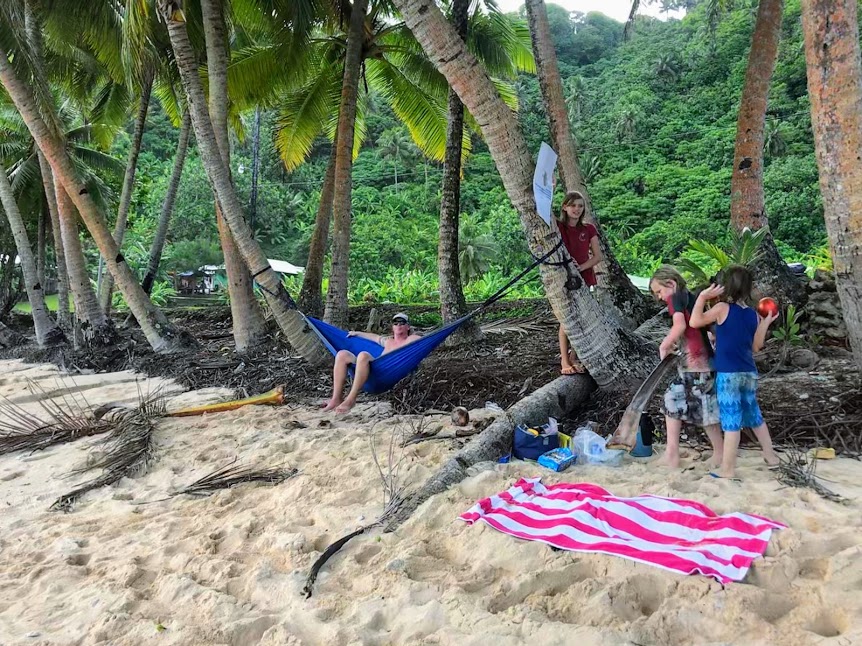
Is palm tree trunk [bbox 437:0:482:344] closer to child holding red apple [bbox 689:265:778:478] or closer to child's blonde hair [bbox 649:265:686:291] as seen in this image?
child's blonde hair [bbox 649:265:686:291]

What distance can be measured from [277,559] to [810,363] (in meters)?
3.53

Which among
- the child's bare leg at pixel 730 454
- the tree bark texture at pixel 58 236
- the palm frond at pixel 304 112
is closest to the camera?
the child's bare leg at pixel 730 454

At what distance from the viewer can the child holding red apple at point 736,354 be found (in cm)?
246

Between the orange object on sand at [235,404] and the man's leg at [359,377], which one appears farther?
the orange object on sand at [235,404]

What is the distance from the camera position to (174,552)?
7.47ft

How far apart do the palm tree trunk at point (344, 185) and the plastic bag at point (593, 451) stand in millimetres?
4225

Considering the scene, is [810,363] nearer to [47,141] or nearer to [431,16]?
[431,16]

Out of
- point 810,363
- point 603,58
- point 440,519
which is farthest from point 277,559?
point 603,58

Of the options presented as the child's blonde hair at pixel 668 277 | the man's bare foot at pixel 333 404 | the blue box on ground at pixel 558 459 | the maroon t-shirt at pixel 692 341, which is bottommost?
the blue box on ground at pixel 558 459

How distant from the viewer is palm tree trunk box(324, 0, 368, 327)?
6.50 m

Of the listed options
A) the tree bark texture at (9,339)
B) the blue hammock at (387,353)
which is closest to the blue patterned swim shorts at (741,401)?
the blue hammock at (387,353)

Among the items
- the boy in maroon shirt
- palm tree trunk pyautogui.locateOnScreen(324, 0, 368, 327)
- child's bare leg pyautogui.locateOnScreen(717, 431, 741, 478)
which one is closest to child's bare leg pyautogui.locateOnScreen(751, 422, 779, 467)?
child's bare leg pyautogui.locateOnScreen(717, 431, 741, 478)

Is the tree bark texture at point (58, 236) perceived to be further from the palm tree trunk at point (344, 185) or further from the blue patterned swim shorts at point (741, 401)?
the blue patterned swim shorts at point (741, 401)

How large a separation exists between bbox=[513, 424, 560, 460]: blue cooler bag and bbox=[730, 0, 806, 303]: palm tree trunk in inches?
125
